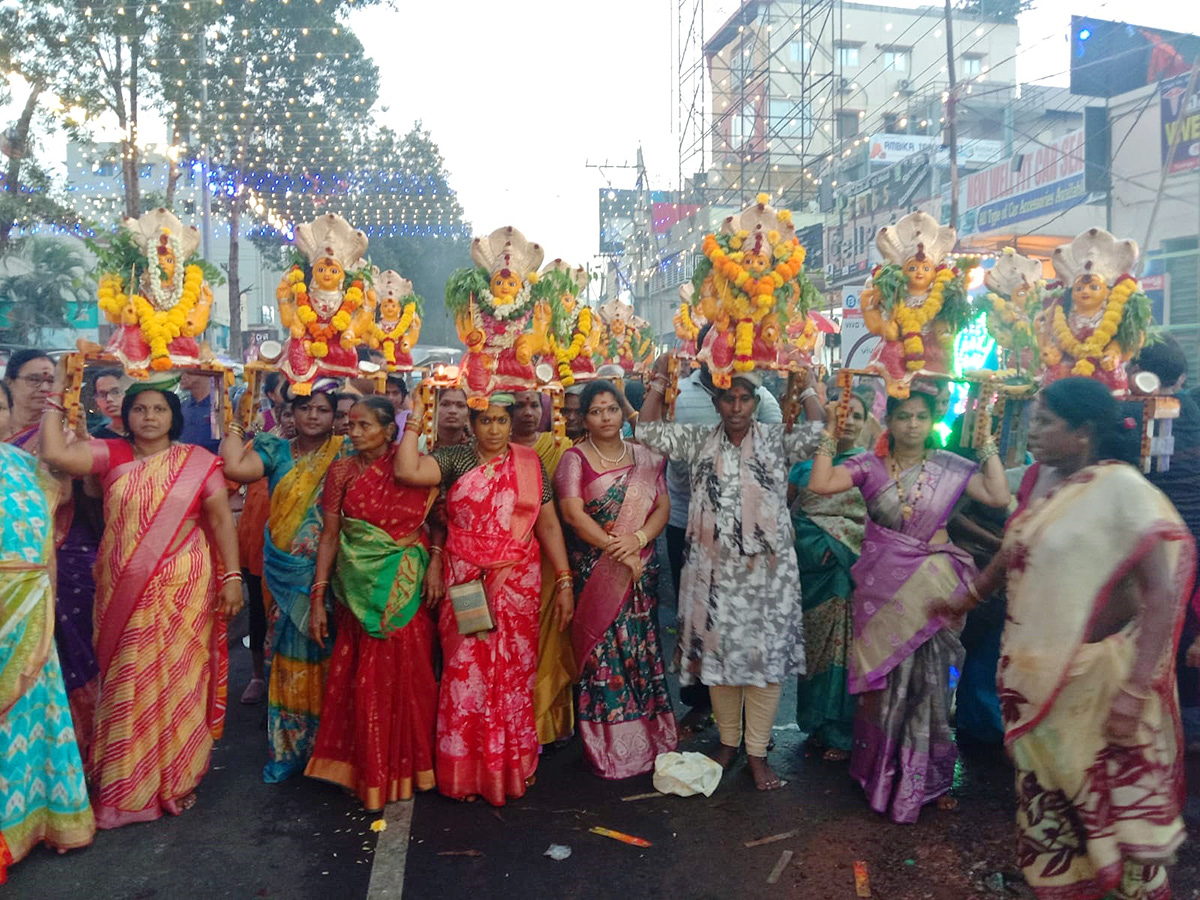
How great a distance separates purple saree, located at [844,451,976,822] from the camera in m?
3.90

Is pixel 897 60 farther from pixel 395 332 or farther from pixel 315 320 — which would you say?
pixel 315 320

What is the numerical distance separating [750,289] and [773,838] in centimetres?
231

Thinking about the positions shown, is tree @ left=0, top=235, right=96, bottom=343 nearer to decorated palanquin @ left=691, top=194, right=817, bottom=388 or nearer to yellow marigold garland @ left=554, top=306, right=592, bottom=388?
yellow marigold garland @ left=554, top=306, right=592, bottom=388

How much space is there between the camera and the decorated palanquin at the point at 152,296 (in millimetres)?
3975

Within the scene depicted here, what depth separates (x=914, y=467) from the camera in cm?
405

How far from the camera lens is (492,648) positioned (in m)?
4.15

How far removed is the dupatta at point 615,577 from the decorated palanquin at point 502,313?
68 cm

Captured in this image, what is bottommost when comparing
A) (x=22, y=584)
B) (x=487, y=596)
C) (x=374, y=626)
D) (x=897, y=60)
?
(x=374, y=626)

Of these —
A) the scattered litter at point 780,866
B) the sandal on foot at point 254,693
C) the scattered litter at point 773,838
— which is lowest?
the scattered litter at point 780,866

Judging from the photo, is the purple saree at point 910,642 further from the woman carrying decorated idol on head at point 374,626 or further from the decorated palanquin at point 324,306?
the decorated palanquin at point 324,306

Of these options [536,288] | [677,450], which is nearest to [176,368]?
[536,288]

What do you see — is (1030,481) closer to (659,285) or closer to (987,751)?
(987,751)

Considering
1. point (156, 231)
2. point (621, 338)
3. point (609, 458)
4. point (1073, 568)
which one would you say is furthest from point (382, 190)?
point (1073, 568)

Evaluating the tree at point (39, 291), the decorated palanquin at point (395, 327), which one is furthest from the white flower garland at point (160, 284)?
the tree at point (39, 291)
